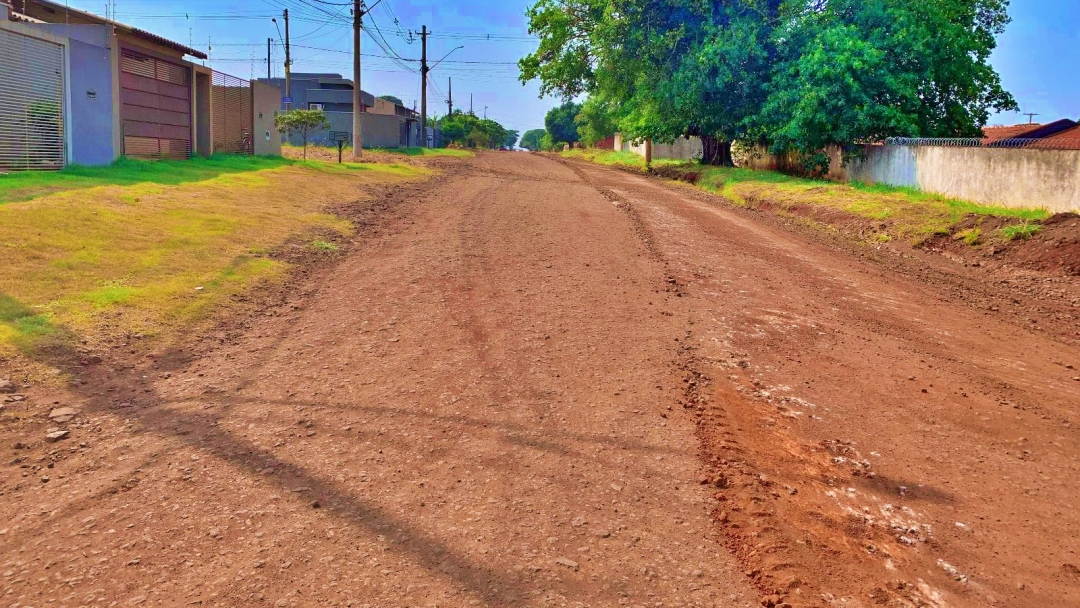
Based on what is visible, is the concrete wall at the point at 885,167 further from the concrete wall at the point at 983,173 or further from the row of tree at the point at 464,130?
the row of tree at the point at 464,130

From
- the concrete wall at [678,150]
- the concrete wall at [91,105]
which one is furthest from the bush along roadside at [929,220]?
the concrete wall at [678,150]

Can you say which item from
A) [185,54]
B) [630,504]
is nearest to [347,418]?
[630,504]

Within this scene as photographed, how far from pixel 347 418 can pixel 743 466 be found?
7.69 feet

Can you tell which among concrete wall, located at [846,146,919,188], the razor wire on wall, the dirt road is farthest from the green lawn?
the razor wire on wall

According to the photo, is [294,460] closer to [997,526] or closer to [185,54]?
[997,526]

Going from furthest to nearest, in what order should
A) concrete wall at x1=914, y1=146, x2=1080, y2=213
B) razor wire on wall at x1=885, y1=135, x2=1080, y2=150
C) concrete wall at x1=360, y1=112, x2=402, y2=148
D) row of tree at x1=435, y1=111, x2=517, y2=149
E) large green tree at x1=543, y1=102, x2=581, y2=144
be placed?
large green tree at x1=543, y1=102, x2=581, y2=144 → row of tree at x1=435, y1=111, x2=517, y2=149 → concrete wall at x1=360, y1=112, x2=402, y2=148 → razor wire on wall at x1=885, y1=135, x2=1080, y2=150 → concrete wall at x1=914, y1=146, x2=1080, y2=213

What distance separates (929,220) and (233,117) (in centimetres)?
2325

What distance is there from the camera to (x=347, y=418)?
16.0 feet

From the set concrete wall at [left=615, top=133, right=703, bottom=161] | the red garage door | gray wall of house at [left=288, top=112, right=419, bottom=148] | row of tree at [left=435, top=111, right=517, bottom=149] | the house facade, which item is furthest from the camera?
row of tree at [left=435, top=111, right=517, bottom=149]

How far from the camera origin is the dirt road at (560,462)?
3.28 metres

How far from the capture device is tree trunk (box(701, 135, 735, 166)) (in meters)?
33.3

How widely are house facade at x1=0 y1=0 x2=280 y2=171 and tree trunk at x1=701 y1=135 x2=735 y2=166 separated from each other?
19.4 metres

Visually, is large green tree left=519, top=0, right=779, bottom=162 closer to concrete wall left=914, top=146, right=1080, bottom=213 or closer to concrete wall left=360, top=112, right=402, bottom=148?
concrete wall left=914, top=146, right=1080, bottom=213

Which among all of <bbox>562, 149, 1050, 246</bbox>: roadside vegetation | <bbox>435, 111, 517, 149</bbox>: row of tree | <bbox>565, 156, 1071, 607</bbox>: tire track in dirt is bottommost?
<bbox>565, 156, 1071, 607</bbox>: tire track in dirt
